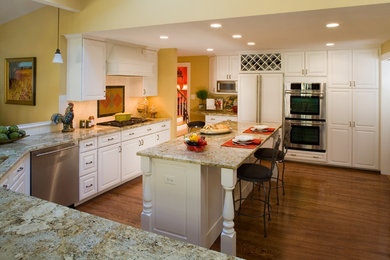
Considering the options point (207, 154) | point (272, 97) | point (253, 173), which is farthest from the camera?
point (272, 97)

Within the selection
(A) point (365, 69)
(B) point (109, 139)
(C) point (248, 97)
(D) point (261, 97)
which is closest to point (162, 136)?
(B) point (109, 139)

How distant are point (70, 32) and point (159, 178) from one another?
8.50 ft

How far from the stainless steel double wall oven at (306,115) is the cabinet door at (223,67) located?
1.50 m

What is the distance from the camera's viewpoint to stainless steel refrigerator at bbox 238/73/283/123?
6090 millimetres

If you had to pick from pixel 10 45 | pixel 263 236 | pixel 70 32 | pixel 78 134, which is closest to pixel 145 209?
pixel 263 236

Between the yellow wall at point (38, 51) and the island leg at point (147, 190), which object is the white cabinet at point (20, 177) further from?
the yellow wall at point (38, 51)

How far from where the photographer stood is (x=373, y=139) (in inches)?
216

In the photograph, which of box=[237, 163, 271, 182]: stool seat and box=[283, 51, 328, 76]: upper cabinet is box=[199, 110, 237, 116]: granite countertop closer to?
box=[283, 51, 328, 76]: upper cabinet

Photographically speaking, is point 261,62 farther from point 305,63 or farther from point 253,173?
point 253,173

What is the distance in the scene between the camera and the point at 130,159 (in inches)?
189

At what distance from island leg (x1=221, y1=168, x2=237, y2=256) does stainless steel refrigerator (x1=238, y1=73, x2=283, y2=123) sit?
3.86 metres

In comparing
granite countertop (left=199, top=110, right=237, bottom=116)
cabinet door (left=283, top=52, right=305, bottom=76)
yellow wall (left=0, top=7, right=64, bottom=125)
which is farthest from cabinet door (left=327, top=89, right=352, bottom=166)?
yellow wall (left=0, top=7, right=64, bottom=125)

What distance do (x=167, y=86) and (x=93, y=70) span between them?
1.80 m

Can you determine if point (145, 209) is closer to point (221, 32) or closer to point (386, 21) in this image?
point (221, 32)
